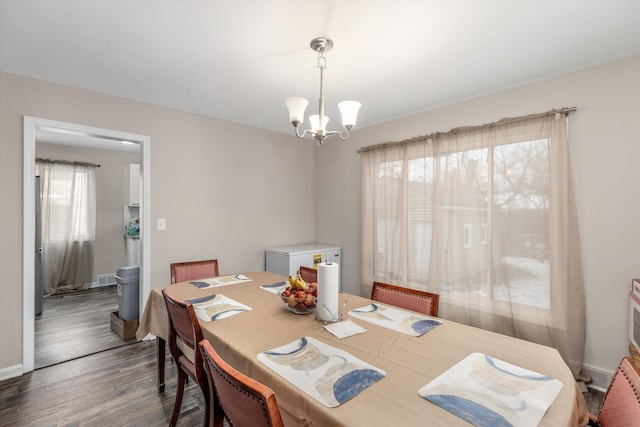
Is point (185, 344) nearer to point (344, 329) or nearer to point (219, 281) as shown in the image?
point (219, 281)

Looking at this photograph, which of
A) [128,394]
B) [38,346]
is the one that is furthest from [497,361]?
[38,346]

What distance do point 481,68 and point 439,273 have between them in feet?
6.01

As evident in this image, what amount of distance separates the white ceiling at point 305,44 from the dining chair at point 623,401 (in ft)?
5.59

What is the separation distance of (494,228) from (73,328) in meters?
4.46

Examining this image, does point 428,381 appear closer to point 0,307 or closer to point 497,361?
point 497,361

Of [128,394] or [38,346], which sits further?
[38,346]

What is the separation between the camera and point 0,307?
2256 mm

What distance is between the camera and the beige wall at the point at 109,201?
4969 millimetres

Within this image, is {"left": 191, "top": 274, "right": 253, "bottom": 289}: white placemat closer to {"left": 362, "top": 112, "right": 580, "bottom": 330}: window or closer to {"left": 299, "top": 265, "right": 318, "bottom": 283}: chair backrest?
{"left": 299, "top": 265, "right": 318, "bottom": 283}: chair backrest

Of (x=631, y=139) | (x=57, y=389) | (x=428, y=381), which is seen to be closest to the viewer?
(x=428, y=381)

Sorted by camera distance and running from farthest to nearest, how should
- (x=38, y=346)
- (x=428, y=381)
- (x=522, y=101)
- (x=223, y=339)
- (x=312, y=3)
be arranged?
(x=38, y=346), (x=522, y=101), (x=312, y=3), (x=223, y=339), (x=428, y=381)

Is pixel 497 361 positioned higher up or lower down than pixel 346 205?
lower down

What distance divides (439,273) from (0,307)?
3717mm

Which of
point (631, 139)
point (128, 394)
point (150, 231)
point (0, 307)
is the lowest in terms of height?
point (128, 394)
